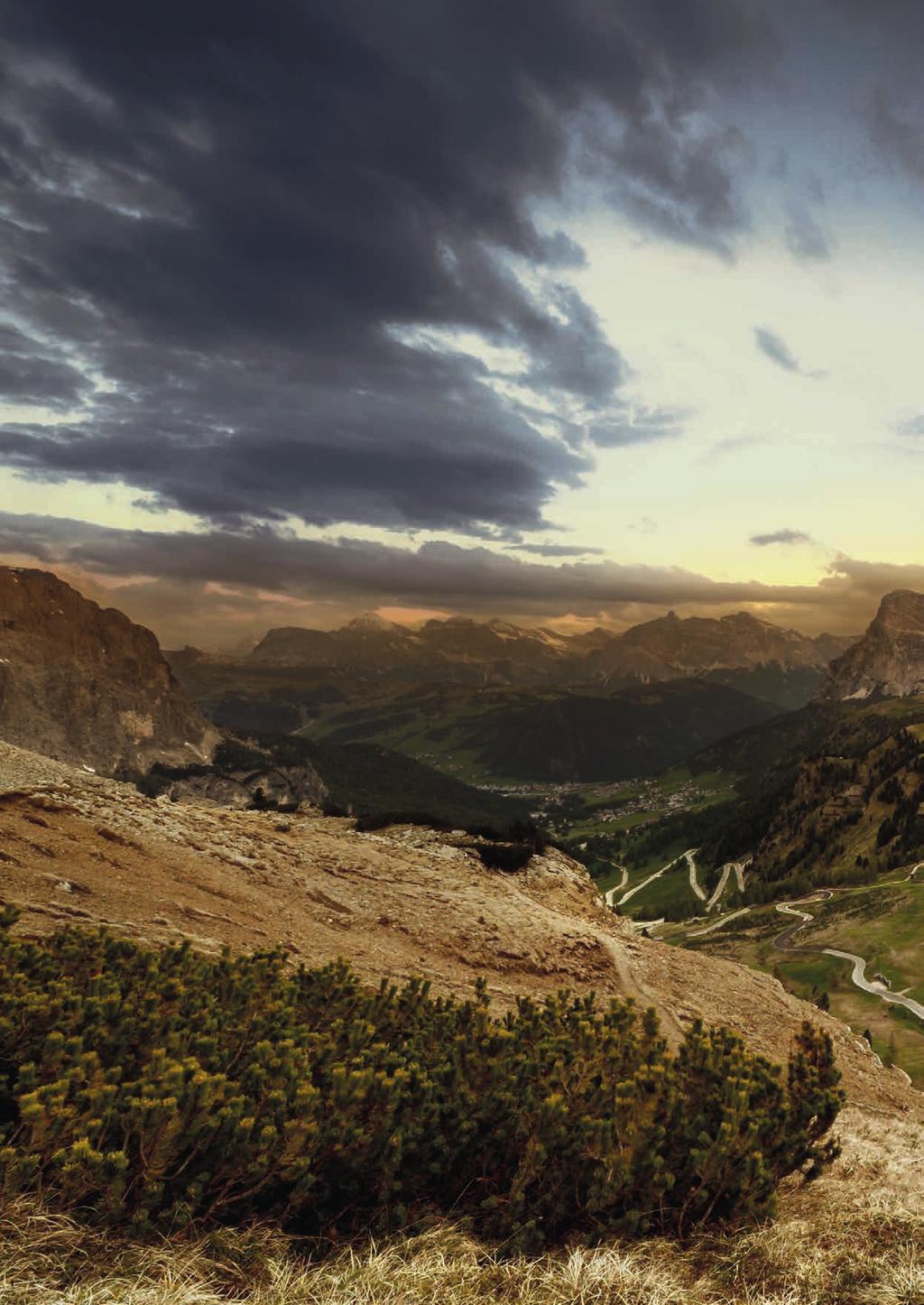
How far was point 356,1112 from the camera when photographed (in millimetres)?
12242

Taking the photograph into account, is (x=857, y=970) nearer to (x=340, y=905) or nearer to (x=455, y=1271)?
(x=340, y=905)

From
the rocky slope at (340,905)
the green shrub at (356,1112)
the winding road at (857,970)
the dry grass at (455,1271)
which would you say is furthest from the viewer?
the winding road at (857,970)

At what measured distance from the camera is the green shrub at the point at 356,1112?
10391 mm

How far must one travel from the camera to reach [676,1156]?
1352 cm

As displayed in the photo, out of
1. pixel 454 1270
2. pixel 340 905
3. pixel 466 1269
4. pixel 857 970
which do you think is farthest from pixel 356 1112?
pixel 857 970

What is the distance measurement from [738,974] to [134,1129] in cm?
4063

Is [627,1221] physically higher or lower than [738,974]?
higher

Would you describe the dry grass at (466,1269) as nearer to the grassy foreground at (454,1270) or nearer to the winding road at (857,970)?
the grassy foreground at (454,1270)

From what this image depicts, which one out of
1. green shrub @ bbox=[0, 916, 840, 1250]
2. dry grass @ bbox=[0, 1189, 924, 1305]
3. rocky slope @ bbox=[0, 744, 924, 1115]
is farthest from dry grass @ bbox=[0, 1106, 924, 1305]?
rocky slope @ bbox=[0, 744, 924, 1115]

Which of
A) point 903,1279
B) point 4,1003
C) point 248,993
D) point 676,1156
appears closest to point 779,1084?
point 676,1156

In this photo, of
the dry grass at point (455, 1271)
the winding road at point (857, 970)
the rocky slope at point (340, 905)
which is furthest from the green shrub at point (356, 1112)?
the winding road at point (857, 970)

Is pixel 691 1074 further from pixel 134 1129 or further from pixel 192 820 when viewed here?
pixel 192 820

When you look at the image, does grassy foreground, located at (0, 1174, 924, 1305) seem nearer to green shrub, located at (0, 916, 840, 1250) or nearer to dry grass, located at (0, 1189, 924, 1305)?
dry grass, located at (0, 1189, 924, 1305)

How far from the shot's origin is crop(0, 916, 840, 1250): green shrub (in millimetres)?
10391
